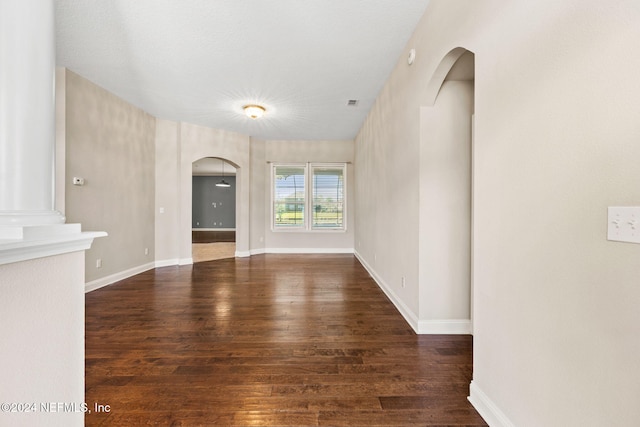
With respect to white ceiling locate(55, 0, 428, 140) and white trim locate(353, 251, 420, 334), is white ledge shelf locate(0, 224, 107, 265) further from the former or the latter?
white trim locate(353, 251, 420, 334)

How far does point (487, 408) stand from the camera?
148cm

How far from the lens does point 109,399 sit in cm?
166

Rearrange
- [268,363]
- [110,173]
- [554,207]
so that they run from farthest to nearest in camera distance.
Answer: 1. [110,173]
2. [268,363]
3. [554,207]

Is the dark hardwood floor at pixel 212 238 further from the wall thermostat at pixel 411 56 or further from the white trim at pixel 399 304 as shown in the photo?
the wall thermostat at pixel 411 56

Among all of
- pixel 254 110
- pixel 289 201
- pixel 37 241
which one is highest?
pixel 254 110

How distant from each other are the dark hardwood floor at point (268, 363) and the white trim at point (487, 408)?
0.05 m

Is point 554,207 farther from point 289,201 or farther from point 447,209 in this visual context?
point 289,201

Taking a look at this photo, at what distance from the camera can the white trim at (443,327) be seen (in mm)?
2441

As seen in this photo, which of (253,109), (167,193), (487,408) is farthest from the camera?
(167,193)

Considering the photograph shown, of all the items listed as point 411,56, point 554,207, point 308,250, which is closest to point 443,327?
point 554,207

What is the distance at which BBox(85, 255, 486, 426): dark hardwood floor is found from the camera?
155cm

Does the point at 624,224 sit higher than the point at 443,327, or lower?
higher

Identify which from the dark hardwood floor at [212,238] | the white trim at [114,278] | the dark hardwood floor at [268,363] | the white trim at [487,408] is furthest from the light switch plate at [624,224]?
the dark hardwood floor at [212,238]

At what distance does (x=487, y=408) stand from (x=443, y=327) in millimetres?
990
